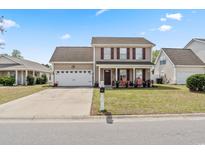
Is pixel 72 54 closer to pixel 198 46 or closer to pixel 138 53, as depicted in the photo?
pixel 138 53

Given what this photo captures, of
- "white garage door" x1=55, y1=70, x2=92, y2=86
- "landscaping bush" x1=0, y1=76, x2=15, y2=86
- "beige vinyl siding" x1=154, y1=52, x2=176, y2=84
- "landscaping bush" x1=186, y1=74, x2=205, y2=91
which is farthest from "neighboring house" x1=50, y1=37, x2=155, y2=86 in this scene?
"landscaping bush" x1=0, y1=76, x2=15, y2=86

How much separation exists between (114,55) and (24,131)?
21552 millimetres

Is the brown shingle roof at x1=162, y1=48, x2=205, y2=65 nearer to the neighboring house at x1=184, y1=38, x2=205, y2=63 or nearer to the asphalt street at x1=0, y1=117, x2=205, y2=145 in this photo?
the neighboring house at x1=184, y1=38, x2=205, y2=63

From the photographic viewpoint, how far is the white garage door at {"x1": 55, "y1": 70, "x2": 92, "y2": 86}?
28.2 m

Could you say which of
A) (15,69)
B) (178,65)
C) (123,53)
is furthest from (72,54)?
(178,65)

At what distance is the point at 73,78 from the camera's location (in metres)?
28.3

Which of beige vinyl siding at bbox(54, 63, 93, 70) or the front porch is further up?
beige vinyl siding at bbox(54, 63, 93, 70)

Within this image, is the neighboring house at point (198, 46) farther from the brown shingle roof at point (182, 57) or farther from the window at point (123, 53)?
the window at point (123, 53)

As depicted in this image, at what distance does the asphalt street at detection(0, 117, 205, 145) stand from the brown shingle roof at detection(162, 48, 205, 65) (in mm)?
27059

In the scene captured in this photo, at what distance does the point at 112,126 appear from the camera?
284 inches

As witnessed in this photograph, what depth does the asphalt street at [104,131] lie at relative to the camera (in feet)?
18.2

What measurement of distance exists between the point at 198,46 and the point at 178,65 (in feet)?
23.6
